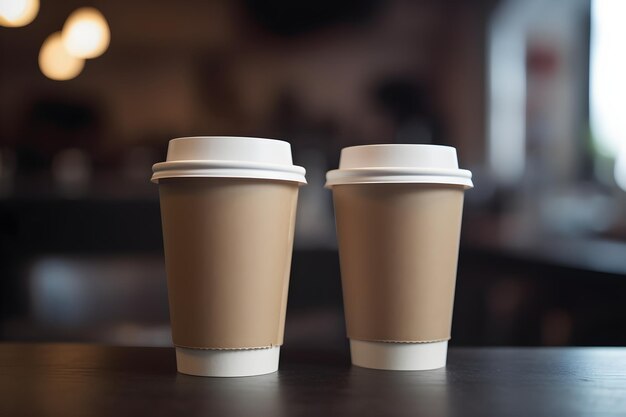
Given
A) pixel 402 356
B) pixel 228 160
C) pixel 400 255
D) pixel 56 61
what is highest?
pixel 56 61

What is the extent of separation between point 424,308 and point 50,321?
842 millimetres

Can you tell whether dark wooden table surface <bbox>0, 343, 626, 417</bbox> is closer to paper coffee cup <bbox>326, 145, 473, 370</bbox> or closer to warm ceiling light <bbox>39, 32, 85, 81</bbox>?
paper coffee cup <bbox>326, 145, 473, 370</bbox>

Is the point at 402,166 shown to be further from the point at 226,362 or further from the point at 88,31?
the point at 88,31

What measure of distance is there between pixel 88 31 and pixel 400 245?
0.89m

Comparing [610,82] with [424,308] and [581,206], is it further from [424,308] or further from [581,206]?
[424,308]

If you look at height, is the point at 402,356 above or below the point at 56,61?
below

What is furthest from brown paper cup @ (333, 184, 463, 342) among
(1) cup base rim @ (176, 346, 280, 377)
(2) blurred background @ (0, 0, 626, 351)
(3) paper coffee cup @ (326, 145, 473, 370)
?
(2) blurred background @ (0, 0, 626, 351)

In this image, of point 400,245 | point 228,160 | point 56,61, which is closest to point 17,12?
point 56,61

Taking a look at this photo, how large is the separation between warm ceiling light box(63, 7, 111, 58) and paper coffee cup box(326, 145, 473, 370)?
771 millimetres

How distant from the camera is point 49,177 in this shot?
1395mm

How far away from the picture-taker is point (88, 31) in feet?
4.66

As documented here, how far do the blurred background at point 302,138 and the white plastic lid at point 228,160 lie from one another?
609 mm

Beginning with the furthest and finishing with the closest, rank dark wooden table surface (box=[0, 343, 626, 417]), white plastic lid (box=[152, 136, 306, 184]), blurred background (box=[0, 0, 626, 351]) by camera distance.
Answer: blurred background (box=[0, 0, 626, 351])
white plastic lid (box=[152, 136, 306, 184])
dark wooden table surface (box=[0, 343, 626, 417])

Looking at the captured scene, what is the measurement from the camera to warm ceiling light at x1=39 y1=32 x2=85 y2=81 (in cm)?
142
